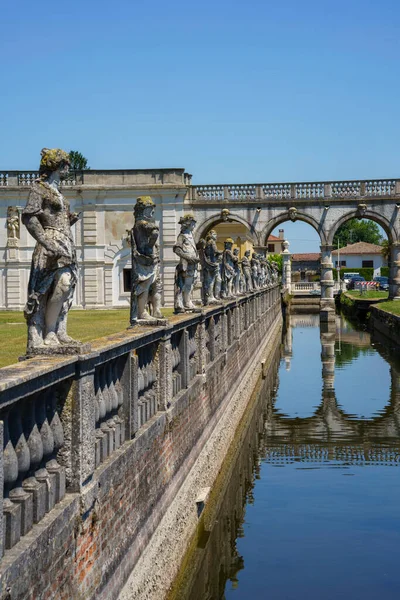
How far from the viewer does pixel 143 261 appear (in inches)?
316

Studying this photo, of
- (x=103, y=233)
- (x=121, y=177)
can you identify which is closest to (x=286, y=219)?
(x=121, y=177)

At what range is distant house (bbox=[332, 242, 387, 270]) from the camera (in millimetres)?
96000

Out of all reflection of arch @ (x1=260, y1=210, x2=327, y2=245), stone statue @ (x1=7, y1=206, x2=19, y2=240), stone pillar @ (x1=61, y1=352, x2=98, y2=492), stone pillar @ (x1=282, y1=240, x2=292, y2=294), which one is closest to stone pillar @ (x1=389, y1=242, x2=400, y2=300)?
reflection of arch @ (x1=260, y1=210, x2=327, y2=245)

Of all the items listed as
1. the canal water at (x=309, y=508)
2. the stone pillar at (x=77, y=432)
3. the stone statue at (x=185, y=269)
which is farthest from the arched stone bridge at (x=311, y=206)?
the stone pillar at (x=77, y=432)

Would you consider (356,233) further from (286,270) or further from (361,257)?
(286,270)

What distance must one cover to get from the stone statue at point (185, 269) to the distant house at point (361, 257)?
8542 centimetres

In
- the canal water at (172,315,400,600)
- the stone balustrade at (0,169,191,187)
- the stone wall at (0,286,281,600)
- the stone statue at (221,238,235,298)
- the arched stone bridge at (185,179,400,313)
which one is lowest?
the canal water at (172,315,400,600)

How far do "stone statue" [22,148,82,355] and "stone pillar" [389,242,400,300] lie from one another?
34316mm

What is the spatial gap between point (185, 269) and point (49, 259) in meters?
6.27

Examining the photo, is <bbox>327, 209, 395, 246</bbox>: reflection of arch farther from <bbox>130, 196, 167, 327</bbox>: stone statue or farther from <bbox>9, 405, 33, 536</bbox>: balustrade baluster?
<bbox>9, 405, 33, 536</bbox>: balustrade baluster

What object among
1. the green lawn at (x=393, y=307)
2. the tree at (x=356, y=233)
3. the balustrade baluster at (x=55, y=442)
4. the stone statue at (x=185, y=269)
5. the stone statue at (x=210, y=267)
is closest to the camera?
the balustrade baluster at (x=55, y=442)

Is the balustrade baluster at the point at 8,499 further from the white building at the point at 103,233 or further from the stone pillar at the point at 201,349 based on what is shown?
the white building at the point at 103,233

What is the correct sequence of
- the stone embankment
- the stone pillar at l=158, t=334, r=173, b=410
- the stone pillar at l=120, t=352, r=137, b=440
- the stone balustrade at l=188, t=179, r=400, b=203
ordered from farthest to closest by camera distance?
the stone balustrade at l=188, t=179, r=400, b=203 < the stone embankment < the stone pillar at l=158, t=334, r=173, b=410 < the stone pillar at l=120, t=352, r=137, b=440

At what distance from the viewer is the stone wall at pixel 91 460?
12.9 ft
